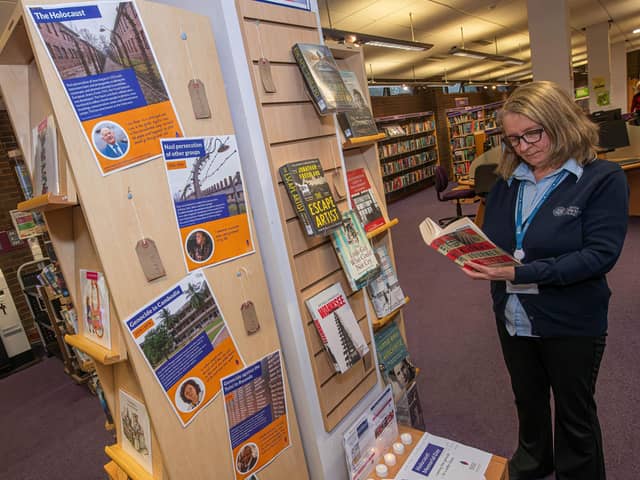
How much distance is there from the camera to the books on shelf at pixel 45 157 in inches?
42.1

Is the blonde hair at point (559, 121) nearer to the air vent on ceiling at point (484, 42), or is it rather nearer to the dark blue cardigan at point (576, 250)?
the dark blue cardigan at point (576, 250)

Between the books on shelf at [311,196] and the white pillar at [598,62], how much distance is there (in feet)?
34.2

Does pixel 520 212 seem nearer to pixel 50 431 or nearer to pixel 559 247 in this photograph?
pixel 559 247

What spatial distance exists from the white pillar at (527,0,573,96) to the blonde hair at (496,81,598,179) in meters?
5.26

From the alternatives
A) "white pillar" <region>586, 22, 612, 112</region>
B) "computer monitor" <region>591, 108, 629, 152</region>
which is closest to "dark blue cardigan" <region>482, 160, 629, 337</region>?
"computer monitor" <region>591, 108, 629, 152</region>

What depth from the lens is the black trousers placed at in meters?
1.41

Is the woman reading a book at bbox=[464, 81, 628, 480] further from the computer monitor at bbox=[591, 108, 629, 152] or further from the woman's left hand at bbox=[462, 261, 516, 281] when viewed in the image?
the computer monitor at bbox=[591, 108, 629, 152]

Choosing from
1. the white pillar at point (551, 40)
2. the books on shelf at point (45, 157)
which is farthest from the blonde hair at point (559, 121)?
the white pillar at point (551, 40)

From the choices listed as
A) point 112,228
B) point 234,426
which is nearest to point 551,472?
point 234,426

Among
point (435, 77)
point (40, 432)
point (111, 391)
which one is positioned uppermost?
point (435, 77)

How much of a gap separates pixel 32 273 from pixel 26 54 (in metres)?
4.13

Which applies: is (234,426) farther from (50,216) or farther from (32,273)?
(32,273)

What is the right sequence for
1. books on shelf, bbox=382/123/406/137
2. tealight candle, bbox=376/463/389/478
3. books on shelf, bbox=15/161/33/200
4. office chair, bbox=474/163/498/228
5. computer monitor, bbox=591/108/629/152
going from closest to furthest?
1. tealight candle, bbox=376/463/389/478
2. books on shelf, bbox=15/161/33/200
3. computer monitor, bbox=591/108/629/152
4. office chair, bbox=474/163/498/228
5. books on shelf, bbox=382/123/406/137

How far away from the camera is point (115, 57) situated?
41.5 inches
